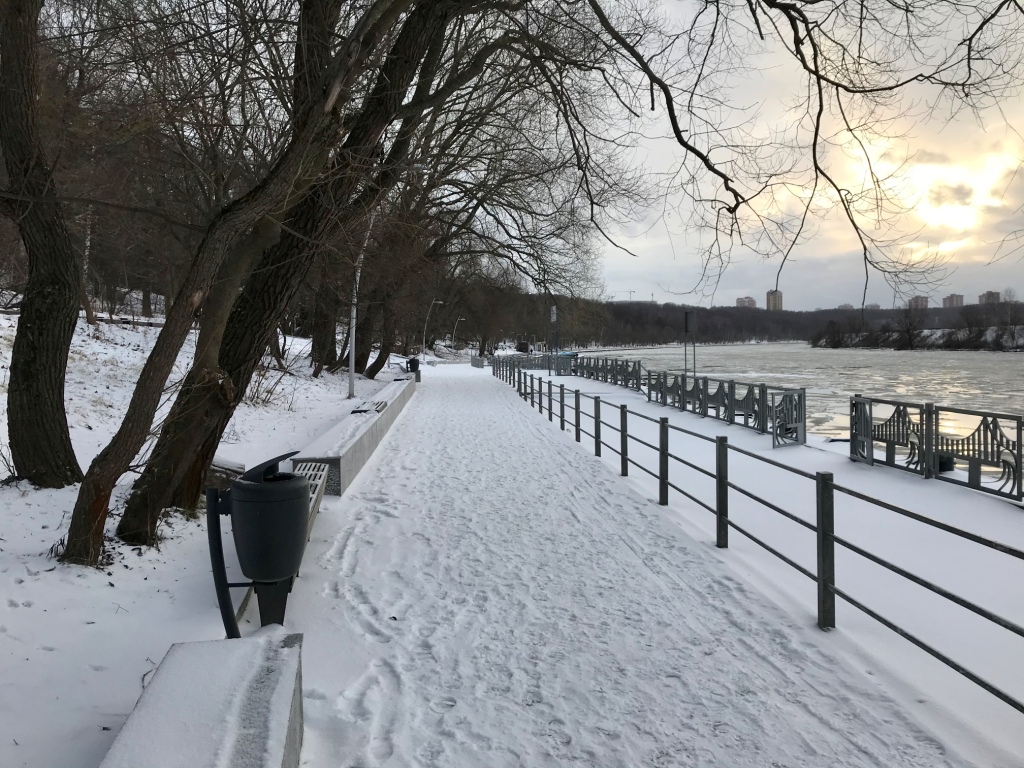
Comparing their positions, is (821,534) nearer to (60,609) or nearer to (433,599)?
(433,599)

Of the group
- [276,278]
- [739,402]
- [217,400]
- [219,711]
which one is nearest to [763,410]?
[739,402]

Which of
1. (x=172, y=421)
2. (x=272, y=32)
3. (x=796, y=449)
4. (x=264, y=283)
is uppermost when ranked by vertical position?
(x=272, y=32)

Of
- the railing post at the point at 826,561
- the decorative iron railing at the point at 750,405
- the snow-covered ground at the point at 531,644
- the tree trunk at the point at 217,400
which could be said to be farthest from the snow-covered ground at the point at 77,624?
the decorative iron railing at the point at 750,405

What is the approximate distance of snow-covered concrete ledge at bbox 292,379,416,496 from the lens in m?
8.27

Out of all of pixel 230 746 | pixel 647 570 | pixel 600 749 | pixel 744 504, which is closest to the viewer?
pixel 230 746

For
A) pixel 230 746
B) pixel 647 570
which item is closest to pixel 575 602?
pixel 647 570

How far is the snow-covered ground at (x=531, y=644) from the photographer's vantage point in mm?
3166

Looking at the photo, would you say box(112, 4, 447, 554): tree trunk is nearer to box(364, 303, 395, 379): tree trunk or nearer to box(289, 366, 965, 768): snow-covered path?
box(289, 366, 965, 768): snow-covered path

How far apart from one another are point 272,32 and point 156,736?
463 centimetres

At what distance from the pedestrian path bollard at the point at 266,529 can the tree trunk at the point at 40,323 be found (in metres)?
3.03

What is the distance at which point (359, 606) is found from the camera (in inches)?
191

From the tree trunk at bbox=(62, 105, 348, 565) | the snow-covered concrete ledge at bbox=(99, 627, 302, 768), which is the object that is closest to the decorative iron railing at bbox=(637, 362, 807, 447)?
the tree trunk at bbox=(62, 105, 348, 565)

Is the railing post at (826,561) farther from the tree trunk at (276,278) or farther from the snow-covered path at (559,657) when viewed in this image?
the tree trunk at (276,278)

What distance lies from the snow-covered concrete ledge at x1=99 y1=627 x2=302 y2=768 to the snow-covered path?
43cm
